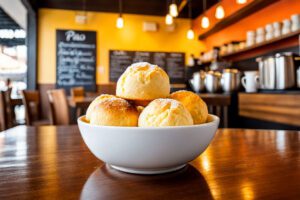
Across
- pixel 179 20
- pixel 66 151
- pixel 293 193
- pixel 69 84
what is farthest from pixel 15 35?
pixel 293 193

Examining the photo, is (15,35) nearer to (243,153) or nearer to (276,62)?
(276,62)

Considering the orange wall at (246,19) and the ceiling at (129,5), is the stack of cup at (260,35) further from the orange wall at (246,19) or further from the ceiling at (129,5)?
the ceiling at (129,5)

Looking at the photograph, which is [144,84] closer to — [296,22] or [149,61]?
[296,22]

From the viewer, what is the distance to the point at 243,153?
2.10 ft

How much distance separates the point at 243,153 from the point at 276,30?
3017mm

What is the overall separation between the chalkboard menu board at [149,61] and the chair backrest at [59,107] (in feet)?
9.48

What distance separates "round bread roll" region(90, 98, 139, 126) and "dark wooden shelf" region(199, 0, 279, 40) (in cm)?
350

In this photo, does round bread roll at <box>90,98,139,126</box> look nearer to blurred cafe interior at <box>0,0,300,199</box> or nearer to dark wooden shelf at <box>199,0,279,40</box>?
blurred cafe interior at <box>0,0,300,199</box>

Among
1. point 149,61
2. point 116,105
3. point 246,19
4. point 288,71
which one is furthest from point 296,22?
point 149,61

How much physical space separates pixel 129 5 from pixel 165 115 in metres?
5.40

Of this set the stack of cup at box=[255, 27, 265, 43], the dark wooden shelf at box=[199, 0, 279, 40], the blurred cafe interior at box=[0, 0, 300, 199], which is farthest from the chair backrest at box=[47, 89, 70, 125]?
the dark wooden shelf at box=[199, 0, 279, 40]

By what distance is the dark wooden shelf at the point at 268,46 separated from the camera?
304 cm

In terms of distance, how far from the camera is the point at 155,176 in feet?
1.53

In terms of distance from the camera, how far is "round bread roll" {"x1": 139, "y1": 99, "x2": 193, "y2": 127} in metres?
0.43
